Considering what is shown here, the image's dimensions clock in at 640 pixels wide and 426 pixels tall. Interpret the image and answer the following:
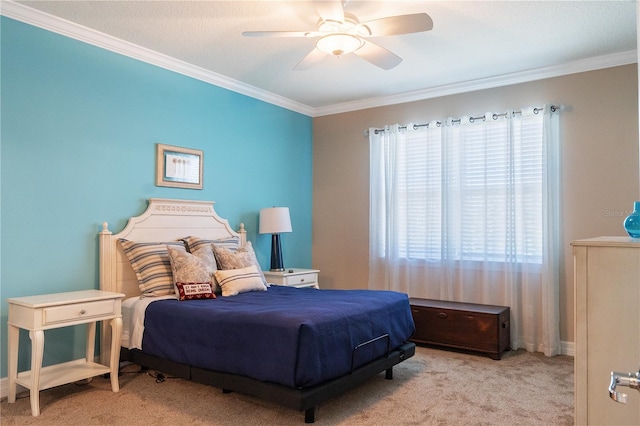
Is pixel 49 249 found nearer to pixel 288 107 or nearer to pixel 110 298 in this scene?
pixel 110 298

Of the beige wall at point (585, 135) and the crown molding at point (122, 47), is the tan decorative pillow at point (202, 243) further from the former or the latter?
the beige wall at point (585, 135)

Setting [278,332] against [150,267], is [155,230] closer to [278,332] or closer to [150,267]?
[150,267]

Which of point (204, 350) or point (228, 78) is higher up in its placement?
point (228, 78)

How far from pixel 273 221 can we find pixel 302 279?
0.70 metres

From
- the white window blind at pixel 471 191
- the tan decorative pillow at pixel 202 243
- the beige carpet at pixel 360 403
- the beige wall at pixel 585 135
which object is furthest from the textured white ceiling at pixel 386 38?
the beige carpet at pixel 360 403

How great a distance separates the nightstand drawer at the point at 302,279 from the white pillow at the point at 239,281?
865 millimetres

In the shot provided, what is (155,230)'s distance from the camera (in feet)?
13.0

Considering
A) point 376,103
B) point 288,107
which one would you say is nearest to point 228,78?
point 288,107

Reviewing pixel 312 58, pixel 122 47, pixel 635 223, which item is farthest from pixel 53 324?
pixel 635 223

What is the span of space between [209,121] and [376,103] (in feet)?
6.43

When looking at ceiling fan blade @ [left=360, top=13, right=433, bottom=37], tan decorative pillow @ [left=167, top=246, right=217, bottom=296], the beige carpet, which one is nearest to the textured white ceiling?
ceiling fan blade @ [left=360, top=13, right=433, bottom=37]

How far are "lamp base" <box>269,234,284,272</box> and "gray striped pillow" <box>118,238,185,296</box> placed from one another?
1403 millimetres

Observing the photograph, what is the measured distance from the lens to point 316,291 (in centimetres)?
391

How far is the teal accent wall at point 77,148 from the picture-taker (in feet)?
10.3
